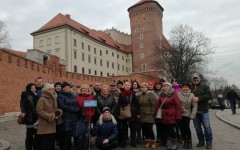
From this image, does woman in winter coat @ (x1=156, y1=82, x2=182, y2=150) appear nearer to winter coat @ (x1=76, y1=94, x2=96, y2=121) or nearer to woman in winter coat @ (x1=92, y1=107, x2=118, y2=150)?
woman in winter coat @ (x1=92, y1=107, x2=118, y2=150)

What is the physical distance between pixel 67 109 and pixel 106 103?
47.1 inches

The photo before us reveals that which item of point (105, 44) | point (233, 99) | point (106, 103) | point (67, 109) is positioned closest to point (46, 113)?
point (67, 109)

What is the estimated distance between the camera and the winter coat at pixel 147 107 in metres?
6.91

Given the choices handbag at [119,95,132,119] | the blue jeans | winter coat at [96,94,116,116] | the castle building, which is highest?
the castle building

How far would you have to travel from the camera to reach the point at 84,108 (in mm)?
6324

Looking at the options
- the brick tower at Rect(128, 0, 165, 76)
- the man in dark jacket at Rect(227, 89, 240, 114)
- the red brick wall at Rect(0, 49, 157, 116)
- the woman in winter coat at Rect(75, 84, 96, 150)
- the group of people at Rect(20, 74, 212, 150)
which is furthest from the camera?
the brick tower at Rect(128, 0, 165, 76)

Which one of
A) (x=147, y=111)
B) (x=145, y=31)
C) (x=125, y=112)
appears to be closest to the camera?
(x=125, y=112)

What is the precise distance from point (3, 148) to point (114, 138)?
2.86m

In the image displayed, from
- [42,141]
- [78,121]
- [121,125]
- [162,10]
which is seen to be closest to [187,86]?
[121,125]

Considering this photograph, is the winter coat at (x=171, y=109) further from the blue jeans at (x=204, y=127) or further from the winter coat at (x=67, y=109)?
the winter coat at (x=67, y=109)

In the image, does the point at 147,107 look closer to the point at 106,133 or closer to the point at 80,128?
the point at 106,133

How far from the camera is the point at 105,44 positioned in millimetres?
57281

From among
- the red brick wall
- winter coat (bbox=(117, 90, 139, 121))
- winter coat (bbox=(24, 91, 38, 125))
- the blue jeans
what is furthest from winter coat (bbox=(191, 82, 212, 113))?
the red brick wall

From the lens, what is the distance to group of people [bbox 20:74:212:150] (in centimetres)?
553
